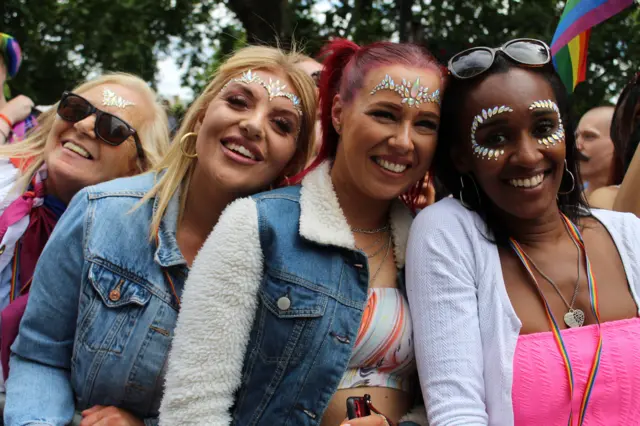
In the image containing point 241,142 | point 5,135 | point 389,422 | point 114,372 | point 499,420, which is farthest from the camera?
point 5,135

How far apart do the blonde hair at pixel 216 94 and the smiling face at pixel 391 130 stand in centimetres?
34

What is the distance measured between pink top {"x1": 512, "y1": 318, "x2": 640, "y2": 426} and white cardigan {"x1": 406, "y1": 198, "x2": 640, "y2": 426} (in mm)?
53

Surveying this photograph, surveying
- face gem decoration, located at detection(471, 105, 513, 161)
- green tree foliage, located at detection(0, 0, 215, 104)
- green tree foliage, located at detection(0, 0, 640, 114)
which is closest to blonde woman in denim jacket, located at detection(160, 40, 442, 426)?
face gem decoration, located at detection(471, 105, 513, 161)

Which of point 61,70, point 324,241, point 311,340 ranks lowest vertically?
point 61,70

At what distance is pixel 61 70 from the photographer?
8.14m

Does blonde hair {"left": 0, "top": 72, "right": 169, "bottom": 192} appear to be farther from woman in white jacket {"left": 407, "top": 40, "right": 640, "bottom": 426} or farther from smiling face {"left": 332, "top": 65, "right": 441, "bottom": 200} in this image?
woman in white jacket {"left": 407, "top": 40, "right": 640, "bottom": 426}

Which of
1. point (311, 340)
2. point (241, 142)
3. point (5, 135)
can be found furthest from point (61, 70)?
point (311, 340)

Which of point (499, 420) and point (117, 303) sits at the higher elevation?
point (499, 420)

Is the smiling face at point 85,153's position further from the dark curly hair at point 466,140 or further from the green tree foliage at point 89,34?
the green tree foliage at point 89,34

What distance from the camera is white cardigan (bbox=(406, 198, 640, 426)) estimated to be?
1773 mm

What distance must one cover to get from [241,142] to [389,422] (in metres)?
1.07

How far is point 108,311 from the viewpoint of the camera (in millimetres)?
2066

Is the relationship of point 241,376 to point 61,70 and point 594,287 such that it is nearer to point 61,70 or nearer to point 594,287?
point 594,287

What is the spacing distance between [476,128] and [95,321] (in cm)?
140
